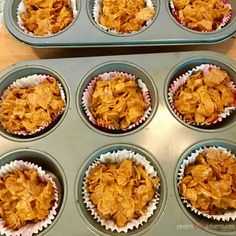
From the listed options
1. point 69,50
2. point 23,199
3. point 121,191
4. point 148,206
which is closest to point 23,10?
point 69,50

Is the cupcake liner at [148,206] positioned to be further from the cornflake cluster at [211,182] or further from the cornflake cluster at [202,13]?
the cornflake cluster at [202,13]

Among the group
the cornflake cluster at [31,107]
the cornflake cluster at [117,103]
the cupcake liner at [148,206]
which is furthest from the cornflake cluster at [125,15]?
the cupcake liner at [148,206]

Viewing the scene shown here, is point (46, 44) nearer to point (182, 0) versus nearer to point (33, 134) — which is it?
point (33, 134)

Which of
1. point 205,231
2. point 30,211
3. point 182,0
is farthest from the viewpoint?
point 182,0

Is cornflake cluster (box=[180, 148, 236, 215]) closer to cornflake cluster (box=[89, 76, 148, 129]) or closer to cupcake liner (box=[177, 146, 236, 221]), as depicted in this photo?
cupcake liner (box=[177, 146, 236, 221])

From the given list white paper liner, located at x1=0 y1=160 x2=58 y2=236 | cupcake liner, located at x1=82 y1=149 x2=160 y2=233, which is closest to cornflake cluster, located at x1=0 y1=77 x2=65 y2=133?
white paper liner, located at x1=0 y1=160 x2=58 y2=236

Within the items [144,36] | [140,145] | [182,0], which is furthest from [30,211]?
[182,0]
